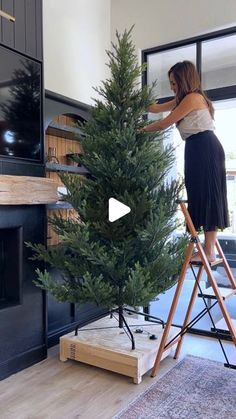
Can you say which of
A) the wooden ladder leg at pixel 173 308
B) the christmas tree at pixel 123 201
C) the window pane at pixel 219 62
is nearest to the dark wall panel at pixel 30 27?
the christmas tree at pixel 123 201

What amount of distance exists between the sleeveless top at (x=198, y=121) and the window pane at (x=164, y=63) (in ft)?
3.41

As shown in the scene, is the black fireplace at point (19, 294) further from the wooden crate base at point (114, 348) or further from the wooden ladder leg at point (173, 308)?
the wooden ladder leg at point (173, 308)

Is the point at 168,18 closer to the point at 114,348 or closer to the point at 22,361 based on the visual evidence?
the point at 114,348

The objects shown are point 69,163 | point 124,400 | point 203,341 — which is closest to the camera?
point 124,400

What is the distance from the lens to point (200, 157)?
231 centimetres

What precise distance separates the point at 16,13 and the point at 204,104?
1.34 m

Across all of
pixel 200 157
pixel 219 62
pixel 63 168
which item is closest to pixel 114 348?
pixel 200 157

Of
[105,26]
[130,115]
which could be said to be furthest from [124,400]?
[105,26]

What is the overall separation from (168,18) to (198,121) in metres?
1.50

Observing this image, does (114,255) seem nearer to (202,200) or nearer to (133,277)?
(133,277)

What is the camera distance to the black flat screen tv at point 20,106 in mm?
2291

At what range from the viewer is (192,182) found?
235 centimetres

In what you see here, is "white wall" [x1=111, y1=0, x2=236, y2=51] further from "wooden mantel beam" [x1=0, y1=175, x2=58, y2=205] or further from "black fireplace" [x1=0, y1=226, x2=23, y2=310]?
"black fireplace" [x1=0, y1=226, x2=23, y2=310]

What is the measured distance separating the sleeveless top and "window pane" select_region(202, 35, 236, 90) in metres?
0.90
